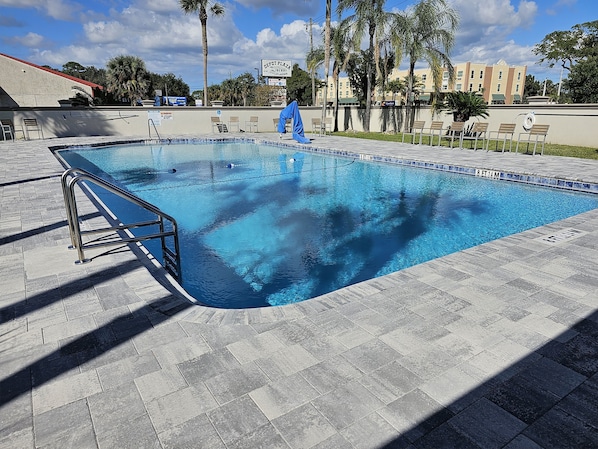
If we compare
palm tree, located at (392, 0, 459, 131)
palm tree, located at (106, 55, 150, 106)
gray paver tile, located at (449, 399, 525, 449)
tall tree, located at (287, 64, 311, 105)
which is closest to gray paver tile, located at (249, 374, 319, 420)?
gray paver tile, located at (449, 399, 525, 449)

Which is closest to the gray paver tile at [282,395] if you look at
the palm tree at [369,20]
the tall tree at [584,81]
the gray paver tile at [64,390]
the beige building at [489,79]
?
the gray paver tile at [64,390]

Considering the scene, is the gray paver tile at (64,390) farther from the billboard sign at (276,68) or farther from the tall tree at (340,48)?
the billboard sign at (276,68)

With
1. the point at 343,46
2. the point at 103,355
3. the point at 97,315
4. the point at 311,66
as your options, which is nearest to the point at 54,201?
the point at 97,315

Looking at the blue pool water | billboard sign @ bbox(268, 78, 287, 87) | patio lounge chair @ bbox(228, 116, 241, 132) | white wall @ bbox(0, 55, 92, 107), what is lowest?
the blue pool water

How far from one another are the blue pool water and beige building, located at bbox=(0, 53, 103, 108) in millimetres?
15512

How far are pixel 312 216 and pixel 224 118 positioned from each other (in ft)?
52.4

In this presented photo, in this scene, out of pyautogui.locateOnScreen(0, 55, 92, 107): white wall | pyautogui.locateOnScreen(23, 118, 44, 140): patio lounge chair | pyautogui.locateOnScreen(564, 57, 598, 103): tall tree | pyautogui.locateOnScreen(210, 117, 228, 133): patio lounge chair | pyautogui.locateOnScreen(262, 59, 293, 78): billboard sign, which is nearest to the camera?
pyautogui.locateOnScreen(23, 118, 44, 140): patio lounge chair

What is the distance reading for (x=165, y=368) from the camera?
2287mm

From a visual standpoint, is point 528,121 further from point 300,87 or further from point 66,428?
point 300,87

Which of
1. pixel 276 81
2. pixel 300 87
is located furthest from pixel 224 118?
pixel 300 87

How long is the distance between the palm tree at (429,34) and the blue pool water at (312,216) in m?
7.89

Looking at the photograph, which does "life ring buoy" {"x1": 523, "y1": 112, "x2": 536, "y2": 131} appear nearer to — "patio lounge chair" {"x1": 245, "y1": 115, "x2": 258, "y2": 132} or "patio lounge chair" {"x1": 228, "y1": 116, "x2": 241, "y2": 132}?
"patio lounge chair" {"x1": 245, "y1": 115, "x2": 258, "y2": 132}

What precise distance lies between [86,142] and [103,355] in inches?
624

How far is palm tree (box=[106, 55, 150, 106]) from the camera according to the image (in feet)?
101
